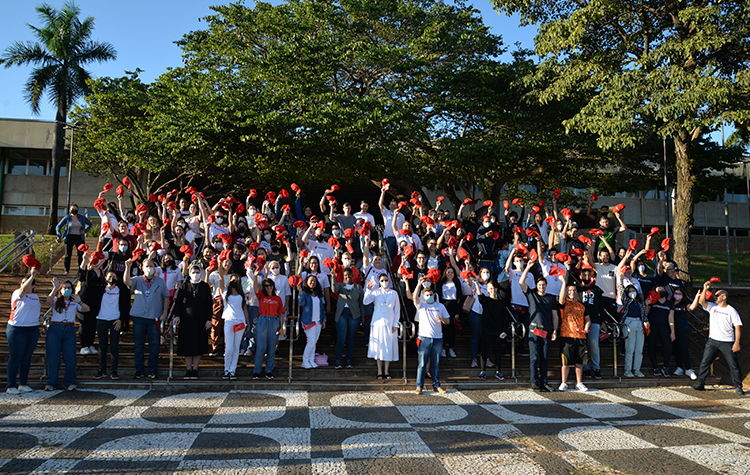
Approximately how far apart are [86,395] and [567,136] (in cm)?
1706

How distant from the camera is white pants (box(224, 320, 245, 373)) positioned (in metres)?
8.63

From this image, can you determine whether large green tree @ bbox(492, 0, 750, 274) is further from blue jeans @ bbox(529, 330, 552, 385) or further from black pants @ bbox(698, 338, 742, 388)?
blue jeans @ bbox(529, 330, 552, 385)

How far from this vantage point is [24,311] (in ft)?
25.9

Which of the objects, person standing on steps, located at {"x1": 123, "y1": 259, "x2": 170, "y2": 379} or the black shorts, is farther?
the black shorts

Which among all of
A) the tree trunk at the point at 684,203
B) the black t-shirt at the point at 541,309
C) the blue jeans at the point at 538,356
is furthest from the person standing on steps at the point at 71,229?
the tree trunk at the point at 684,203

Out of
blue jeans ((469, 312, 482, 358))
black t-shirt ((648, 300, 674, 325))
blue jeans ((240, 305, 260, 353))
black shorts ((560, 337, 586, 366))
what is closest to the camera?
black shorts ((560, 337, 586, 366))

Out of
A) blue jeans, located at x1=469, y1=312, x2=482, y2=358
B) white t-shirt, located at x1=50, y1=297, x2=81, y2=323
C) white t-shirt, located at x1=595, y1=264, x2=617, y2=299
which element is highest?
white t-shirt, located at x1=595, y1=264, x2=617, y2=299

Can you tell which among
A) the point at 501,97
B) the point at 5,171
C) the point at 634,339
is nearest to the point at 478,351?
the point at 634,339

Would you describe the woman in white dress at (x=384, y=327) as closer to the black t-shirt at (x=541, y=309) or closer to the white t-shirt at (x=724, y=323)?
the black t-shirt at (x=541, y=309)

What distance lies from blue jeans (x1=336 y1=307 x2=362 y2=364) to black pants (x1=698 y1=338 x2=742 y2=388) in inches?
238

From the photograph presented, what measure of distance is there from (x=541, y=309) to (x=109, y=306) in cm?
713

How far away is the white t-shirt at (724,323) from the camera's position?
905cm

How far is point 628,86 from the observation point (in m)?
13.4

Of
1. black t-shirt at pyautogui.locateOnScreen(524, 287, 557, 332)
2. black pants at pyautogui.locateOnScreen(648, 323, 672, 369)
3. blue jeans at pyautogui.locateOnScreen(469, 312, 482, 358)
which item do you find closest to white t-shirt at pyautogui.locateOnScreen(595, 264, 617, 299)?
black pants at pyautogui.locateOnScreen(648, 323, 672, 369)
